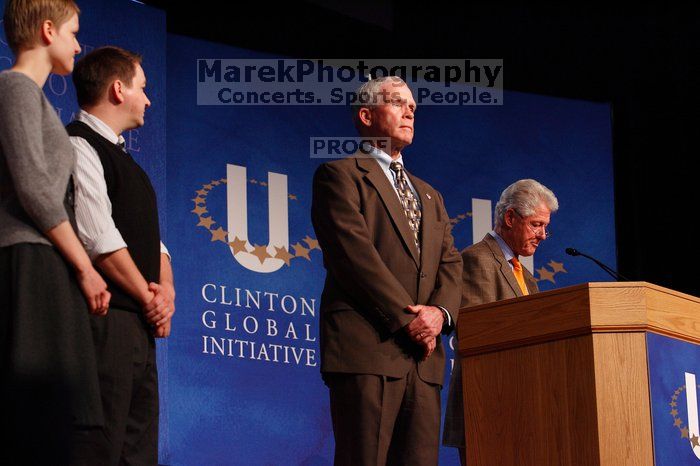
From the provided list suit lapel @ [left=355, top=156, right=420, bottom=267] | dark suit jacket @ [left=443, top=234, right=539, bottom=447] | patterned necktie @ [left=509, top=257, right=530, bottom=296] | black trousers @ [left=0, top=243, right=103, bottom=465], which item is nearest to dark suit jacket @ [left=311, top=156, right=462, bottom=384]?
suit lapel @ [left=355, top=156, right=420, bottom=267]

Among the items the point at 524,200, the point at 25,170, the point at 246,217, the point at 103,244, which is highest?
the point at 246,217

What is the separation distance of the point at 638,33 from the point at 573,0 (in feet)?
1.49

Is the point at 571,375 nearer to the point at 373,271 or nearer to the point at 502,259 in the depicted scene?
the point at 373,271

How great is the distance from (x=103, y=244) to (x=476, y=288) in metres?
1.76

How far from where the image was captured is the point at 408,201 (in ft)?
11.5

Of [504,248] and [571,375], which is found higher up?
[504,248]

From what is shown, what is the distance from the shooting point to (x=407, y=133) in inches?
141

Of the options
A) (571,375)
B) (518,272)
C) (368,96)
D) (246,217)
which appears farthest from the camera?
(246,217)

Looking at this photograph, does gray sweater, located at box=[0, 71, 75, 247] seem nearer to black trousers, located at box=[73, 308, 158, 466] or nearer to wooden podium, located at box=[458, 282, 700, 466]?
black trousers, located at box=[73, 308, 158, 466]

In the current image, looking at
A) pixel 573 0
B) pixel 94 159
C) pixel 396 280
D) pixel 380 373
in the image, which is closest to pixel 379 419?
pixel 380 373

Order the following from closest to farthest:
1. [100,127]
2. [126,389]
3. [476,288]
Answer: [126,389] → [100,127] → [476,288]

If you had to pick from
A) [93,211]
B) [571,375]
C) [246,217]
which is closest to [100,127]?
[93,211]

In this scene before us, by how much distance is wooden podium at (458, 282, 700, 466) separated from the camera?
3025 millimetres

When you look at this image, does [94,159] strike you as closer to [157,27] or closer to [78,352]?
[78,352]
